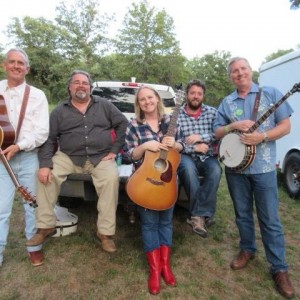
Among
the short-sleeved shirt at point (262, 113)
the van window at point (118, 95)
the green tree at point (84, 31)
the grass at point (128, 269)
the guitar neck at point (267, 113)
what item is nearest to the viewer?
the guitar neck at point (267, 113)

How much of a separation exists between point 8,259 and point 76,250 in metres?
0.70

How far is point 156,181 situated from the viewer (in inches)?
115

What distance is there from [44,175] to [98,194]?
0.58 meters

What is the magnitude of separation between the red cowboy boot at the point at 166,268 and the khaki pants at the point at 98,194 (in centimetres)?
61

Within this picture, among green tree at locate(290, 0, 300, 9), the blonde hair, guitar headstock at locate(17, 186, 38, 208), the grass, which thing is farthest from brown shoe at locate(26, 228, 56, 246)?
green tree at locate(290, 0, 300, 9)

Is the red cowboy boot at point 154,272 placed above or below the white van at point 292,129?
below

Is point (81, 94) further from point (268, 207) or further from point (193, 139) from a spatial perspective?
point (268, 207)

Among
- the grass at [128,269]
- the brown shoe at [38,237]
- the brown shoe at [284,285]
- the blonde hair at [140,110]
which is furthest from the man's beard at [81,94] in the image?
the brown shoe at [284,285]

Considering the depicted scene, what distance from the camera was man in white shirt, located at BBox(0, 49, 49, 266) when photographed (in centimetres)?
298

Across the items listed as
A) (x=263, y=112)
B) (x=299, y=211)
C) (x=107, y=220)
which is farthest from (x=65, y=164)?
(x=299, y=211)

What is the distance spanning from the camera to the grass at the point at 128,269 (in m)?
2.81

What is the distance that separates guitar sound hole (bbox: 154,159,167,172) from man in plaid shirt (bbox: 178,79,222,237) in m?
0.50

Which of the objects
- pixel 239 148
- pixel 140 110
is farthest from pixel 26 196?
pixel 239 148

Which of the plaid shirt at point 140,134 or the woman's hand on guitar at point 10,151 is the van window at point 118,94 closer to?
the plaid shirt at point 140,134
